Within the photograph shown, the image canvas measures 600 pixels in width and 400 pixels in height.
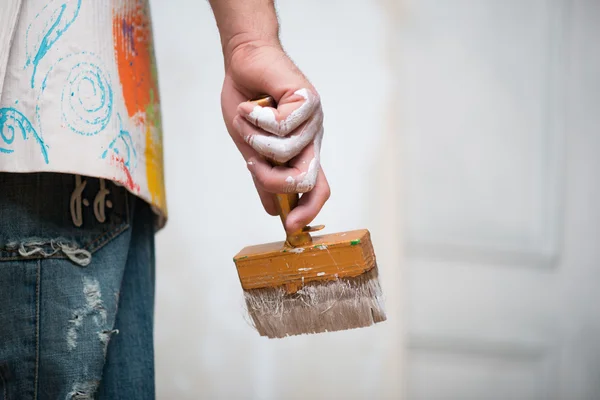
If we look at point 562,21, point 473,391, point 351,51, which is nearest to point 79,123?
point 351,51

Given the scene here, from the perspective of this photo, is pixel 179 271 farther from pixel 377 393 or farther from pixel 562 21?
pixel 562 21

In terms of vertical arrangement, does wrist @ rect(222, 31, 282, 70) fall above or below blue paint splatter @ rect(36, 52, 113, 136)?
above

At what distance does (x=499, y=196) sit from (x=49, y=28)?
1612 millimetres

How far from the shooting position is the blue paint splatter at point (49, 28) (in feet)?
1.97

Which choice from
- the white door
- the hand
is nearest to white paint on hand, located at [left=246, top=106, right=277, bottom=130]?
the hand

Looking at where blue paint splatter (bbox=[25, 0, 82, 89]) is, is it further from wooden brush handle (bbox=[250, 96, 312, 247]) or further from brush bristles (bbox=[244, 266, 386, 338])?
brush bristles (bbox=[244, 266, 386, 338])

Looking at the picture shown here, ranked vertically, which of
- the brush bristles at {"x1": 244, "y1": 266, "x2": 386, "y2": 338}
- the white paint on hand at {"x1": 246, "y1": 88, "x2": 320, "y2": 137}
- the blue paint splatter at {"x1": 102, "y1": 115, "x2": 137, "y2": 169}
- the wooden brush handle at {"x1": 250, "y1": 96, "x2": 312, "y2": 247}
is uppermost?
the white paint on hand at {"x1": 246, "y1": 88, "x2": 320, "y2": 137}

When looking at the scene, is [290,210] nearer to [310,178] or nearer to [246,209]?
[310,178]

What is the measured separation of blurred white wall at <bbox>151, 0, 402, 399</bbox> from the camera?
1642 mm

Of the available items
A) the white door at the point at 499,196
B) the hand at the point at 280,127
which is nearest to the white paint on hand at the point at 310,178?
the hand at the point at 280,127

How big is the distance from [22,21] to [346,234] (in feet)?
1.23

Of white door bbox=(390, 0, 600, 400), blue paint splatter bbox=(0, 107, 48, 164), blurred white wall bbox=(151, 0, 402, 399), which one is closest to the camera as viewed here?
blue paint splatter bbox=(0, 107, 48, 164)

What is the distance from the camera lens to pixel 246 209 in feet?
5.55

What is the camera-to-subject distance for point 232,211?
5.53 ft
